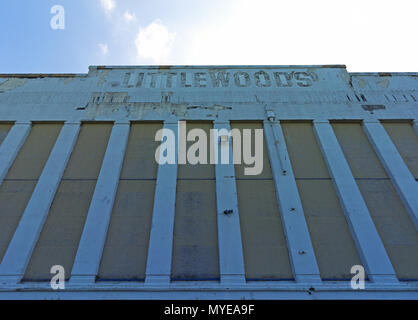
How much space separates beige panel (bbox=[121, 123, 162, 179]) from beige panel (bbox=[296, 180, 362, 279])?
3.56m

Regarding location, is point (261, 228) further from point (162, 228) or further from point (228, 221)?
point (162, 228)

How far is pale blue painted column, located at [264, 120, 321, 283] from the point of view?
17.1ft

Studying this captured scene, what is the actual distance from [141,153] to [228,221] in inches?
114

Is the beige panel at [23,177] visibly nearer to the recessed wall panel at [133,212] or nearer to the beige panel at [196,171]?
the recessed wall panel at [133,212]

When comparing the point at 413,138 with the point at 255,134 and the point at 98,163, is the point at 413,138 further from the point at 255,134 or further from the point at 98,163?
the point at 98,163

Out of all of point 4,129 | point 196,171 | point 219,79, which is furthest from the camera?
point 219,79

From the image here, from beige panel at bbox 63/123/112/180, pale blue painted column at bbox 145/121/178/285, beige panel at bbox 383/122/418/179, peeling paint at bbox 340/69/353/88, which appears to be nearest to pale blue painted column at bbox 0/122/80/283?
beige panel at bbox 63/123/112/180

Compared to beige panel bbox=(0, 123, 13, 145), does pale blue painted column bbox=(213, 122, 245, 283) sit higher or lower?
lower

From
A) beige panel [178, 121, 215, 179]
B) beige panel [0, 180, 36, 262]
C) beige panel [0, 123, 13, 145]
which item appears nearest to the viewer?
beige panel [0, 180, 36, 262]

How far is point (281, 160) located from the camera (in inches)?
275

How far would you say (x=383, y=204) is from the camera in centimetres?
627

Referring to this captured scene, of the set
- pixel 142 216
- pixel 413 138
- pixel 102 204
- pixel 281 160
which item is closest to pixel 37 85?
pixel 102 204

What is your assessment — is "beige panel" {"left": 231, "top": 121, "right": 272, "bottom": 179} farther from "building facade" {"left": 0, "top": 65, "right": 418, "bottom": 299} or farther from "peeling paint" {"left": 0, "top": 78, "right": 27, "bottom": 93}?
"peeling paint" {"left": 0, "top": 78, "right": 27, "bottom": 93}

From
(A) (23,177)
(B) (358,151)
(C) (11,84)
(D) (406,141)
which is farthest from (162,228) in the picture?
(C) (11,84)
